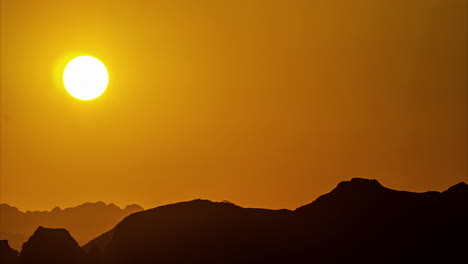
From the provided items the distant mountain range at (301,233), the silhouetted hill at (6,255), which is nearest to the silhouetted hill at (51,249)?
the distant mountain range at (301,233)

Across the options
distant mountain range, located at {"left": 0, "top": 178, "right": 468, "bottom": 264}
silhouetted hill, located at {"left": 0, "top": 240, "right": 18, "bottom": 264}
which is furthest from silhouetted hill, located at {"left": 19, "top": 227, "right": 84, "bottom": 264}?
silhouetted hill, located at {"left": 0, "top": 240, "right": 18, "bottom": 264}

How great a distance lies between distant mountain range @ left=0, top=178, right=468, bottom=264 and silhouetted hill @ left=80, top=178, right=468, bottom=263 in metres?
0.23

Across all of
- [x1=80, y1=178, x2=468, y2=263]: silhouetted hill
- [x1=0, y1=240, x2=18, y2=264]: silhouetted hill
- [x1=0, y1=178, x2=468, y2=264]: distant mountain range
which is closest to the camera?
[x1=80, y1=178, x2=468, y2=263]: silhouetted hill

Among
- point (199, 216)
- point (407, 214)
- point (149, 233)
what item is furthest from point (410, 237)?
point (149, 233)

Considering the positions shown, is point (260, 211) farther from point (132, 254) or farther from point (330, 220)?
point (132, 254)

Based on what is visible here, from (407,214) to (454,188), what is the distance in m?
16.0

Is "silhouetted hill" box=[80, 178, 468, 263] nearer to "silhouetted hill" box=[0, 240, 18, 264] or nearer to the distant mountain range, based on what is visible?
the distant mountain range

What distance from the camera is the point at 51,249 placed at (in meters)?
176

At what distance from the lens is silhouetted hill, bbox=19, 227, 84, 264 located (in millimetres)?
173625

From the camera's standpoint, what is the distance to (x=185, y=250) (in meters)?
165

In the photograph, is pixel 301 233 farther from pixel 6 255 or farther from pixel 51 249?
pixel 6 255

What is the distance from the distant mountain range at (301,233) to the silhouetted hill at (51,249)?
0.24m

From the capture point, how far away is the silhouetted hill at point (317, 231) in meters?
164

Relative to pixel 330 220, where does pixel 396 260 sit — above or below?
below
